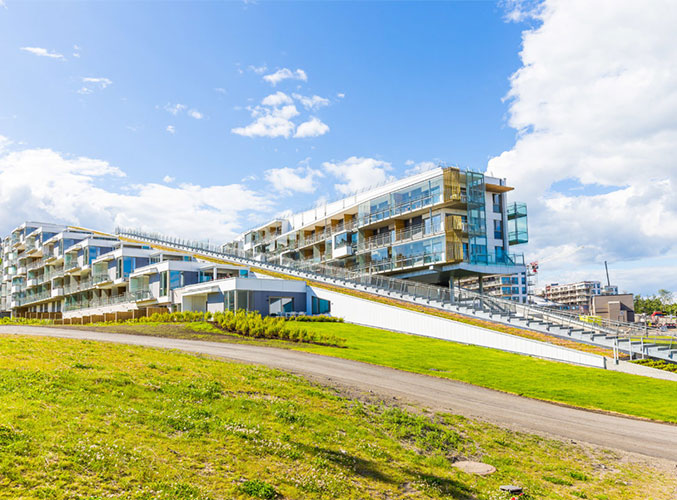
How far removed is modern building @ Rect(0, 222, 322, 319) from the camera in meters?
48.9

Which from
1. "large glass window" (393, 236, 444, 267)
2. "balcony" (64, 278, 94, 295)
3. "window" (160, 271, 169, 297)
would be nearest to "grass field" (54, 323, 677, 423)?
"window" (160, 271, 169, 297)

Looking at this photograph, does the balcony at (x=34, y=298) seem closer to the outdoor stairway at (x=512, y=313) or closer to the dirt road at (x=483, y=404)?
the outdoor stairway at (x=512, y=313)

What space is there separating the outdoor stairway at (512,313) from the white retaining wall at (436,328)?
3189mm

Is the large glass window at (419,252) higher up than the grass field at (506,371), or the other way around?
the large glass window at (419,252)

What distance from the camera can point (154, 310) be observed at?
47500mm

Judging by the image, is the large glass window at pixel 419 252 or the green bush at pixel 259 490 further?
the large glass window at pixel 419 252

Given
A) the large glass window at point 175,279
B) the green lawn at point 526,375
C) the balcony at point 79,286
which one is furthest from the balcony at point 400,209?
the balcony at point 79,286

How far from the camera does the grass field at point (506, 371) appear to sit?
20.3 metres

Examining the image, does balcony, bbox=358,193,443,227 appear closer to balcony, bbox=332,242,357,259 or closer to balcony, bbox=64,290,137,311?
balcony, bbox=332,242,357,259

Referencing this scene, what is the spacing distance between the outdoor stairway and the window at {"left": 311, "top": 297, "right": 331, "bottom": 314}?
7.08 metres

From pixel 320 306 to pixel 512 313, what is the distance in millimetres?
17350

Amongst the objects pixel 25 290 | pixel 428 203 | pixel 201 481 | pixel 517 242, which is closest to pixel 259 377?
pixel 201 481

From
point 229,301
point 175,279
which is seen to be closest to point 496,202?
point 229,301

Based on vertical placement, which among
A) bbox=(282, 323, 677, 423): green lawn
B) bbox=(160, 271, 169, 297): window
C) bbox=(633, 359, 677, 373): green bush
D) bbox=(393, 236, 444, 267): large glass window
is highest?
bbox=(393, 236, 444, 267): large glass window
